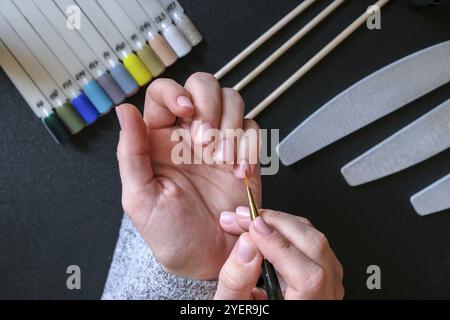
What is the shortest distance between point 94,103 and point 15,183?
16 cm

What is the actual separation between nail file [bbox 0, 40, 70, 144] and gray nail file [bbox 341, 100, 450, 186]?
0.40m

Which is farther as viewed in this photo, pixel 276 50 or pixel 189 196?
pixel 276 50

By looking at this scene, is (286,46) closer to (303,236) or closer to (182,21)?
(182,21)

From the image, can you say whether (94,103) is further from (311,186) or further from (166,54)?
(311,186)

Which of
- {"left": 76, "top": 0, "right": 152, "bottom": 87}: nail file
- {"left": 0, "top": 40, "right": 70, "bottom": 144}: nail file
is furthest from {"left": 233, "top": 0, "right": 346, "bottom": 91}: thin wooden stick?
{"left": 0, "top": 40, "right": 70, "bottom": 144}: nail file

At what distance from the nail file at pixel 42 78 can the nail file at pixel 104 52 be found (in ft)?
0.22

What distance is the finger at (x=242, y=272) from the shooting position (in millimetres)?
381

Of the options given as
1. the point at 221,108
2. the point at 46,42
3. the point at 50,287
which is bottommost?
the point at 50,287

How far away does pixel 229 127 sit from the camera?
456 millimetres

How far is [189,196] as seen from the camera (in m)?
0.48

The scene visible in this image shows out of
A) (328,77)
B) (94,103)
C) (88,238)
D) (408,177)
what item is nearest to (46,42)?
(94,103)

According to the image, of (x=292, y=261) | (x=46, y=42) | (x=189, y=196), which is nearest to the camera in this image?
(x=292, y=261)

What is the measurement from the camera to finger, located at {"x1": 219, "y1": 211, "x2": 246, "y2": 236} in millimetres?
472

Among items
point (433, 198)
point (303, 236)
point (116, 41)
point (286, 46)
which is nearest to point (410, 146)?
point (433, 198)
